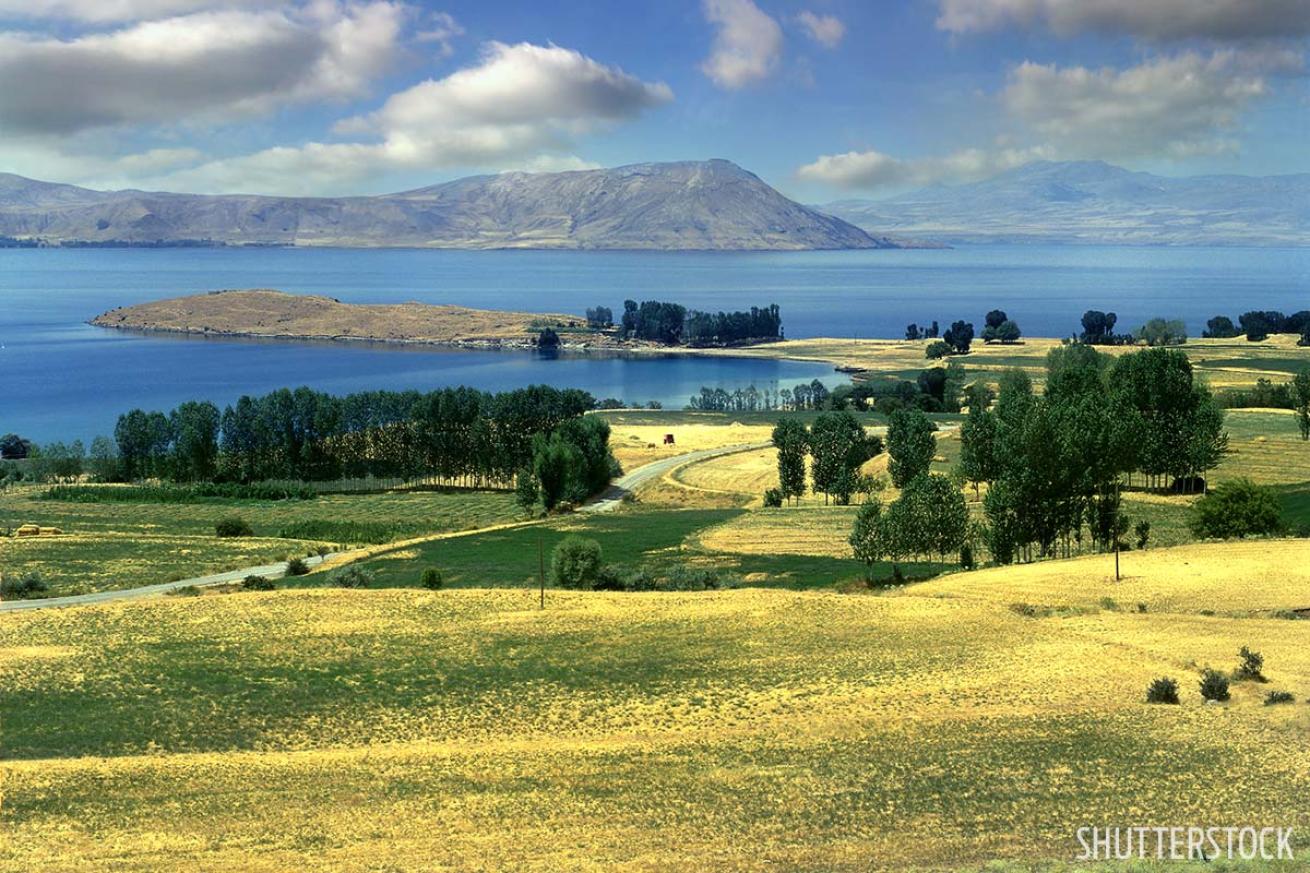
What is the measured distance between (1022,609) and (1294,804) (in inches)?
775

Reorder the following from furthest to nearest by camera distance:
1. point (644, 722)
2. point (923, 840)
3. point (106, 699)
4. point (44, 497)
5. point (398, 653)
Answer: point (44, 497) → point (398, 653) → point (106, 699) → point (644, 722) → point (923, 840)

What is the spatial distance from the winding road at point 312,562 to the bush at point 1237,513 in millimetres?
44202

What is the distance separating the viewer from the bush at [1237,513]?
60.9 m

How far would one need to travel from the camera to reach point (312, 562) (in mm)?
69062

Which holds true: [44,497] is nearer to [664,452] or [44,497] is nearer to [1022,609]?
[664,452]

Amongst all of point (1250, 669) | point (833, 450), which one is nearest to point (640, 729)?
point (1250, 669)

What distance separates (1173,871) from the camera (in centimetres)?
2291

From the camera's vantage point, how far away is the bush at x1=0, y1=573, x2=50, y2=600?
5641 centimetres

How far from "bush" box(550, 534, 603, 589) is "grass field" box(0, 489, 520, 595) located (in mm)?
21493

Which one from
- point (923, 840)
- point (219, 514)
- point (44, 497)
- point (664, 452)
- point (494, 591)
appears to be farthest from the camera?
point (664, 452)

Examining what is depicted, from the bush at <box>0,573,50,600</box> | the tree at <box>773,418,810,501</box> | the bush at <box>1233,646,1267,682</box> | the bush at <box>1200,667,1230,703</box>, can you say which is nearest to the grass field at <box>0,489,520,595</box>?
the bush at <box>0,573,50,600</box>

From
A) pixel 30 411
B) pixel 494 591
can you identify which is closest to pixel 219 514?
pixel 494 591

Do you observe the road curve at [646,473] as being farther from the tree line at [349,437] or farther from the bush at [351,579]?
the bush at [351,579]

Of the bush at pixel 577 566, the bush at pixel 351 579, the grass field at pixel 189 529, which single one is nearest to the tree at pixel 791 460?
the grass field at pixel 189 529
